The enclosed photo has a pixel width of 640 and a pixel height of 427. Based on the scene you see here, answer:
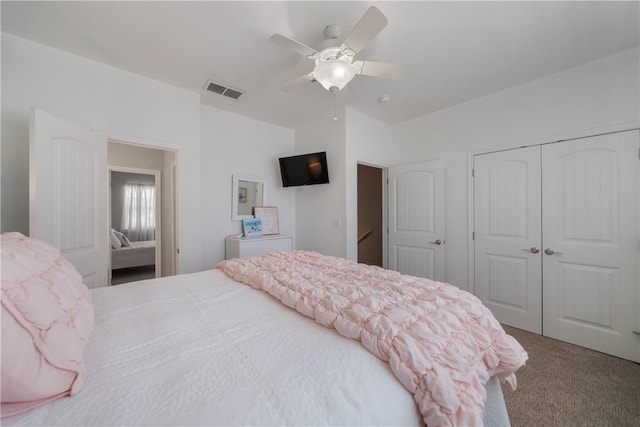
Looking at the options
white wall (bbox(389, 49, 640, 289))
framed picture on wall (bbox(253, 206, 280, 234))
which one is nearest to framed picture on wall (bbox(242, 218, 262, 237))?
framed picture on wall (bbox(253, 206, 280, 234))

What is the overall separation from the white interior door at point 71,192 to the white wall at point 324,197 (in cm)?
228

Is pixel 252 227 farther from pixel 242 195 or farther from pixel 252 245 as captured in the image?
pixel 242 195

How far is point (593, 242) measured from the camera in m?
2.17

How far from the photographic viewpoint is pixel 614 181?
2072 millimetres

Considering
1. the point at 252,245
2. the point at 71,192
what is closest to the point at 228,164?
the point at 252,245

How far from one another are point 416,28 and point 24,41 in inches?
116

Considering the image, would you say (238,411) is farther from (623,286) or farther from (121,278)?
(121,278)

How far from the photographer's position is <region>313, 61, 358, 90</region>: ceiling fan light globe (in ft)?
5.36

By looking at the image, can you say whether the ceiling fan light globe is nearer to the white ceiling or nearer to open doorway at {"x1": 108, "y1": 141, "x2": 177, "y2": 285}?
the white ceiling

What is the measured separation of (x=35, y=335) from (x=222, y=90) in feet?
8.64

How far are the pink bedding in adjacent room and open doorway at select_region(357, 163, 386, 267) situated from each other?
2.89 meters

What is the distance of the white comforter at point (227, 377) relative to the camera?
583 mm

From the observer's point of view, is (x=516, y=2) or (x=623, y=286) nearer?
(x=516, y=2)

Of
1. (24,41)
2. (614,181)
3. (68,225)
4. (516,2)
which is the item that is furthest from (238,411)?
(614,181)
